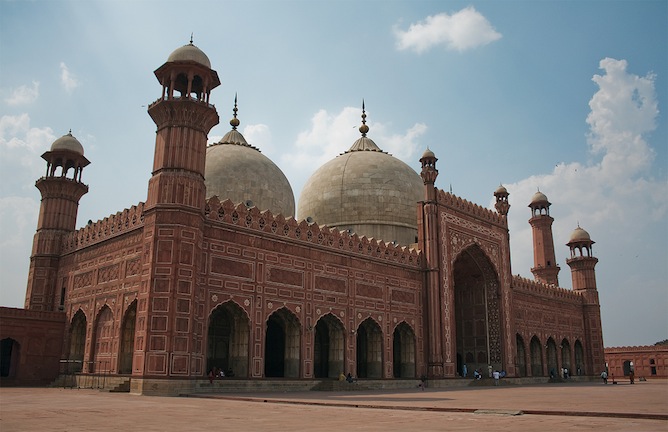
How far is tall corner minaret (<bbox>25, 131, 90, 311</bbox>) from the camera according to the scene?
65.0 ft

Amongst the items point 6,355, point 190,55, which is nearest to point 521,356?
point 190,55

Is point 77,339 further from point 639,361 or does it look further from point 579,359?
point 639,361

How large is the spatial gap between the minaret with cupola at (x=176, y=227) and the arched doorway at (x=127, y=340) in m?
2.10

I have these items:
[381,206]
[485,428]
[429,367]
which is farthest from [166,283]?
[381,206]

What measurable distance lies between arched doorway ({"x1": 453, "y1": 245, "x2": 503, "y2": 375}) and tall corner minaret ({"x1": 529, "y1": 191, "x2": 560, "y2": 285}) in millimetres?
10034

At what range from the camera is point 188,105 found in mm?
Answer: 15695

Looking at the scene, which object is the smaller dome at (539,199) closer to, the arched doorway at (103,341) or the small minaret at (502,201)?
the small minaret at (502,201)

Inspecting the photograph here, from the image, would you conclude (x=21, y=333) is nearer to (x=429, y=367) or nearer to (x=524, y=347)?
(x=429, y=367)

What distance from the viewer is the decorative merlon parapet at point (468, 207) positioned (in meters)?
23.6

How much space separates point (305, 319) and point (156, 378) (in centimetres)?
549

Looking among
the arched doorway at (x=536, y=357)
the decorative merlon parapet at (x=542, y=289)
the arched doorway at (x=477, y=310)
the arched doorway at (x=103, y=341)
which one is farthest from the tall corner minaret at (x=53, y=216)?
the arched doorway at (x=536, y=357)

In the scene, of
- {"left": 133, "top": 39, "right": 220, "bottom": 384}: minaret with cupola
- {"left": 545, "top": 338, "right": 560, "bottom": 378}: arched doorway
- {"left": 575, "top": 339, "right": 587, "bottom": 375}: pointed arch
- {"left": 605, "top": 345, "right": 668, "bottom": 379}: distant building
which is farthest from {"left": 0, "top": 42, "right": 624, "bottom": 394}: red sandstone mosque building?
{"left": 605, "top": 345, "right": 668, "bottom": 379}: distant building

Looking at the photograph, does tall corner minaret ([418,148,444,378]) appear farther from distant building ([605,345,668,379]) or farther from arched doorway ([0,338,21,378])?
distant building ([605,345,668,379])

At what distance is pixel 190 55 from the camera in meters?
16.1
